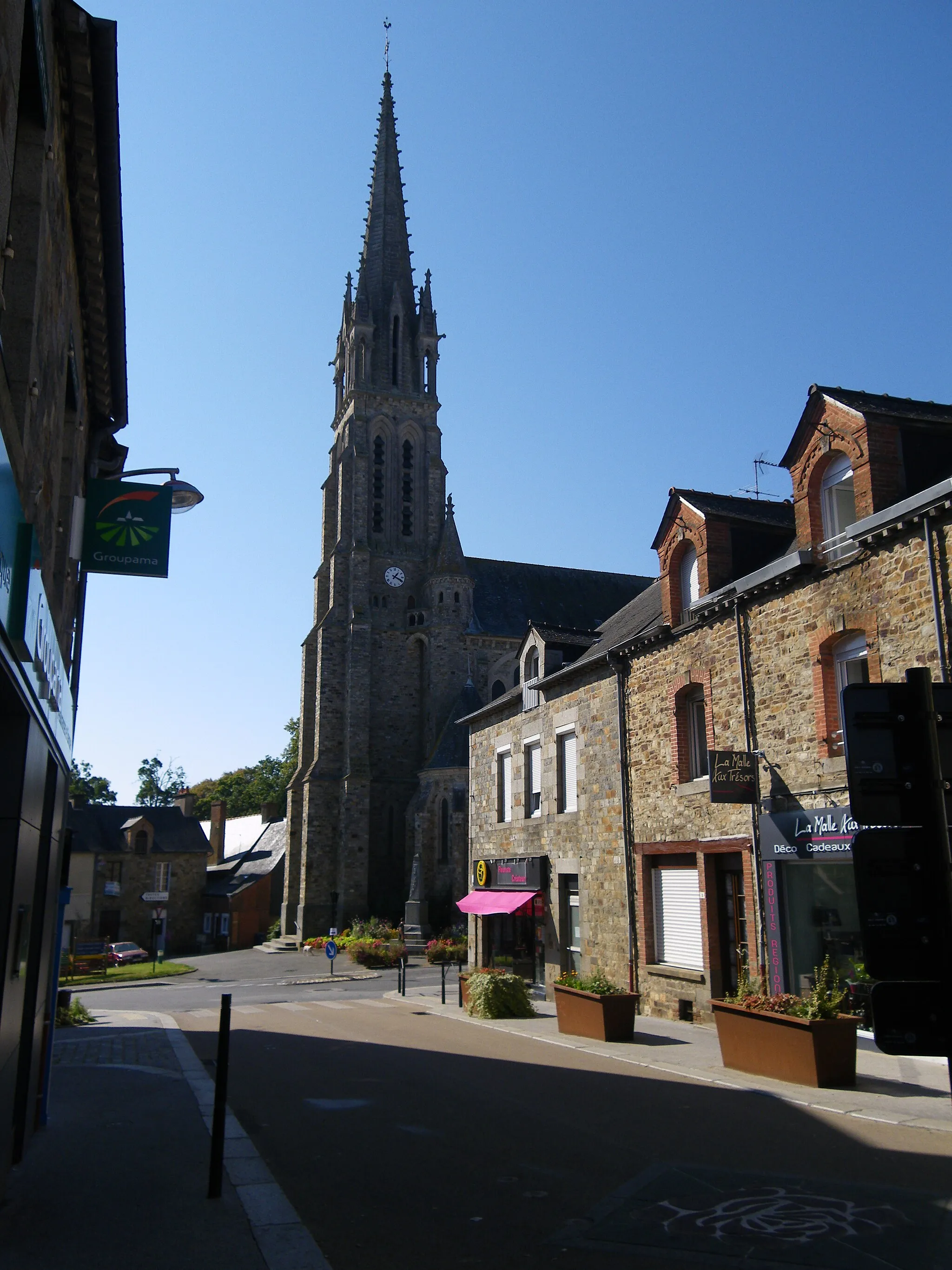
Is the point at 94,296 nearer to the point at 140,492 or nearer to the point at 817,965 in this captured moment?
the point at 140,492

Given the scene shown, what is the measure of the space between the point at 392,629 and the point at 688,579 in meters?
35.1

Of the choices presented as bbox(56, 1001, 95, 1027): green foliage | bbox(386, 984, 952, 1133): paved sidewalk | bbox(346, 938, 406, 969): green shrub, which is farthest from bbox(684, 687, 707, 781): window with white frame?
bbox(346, 938, 406, 969): green shrub

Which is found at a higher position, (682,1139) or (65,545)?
(65,545)

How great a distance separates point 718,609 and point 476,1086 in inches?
303

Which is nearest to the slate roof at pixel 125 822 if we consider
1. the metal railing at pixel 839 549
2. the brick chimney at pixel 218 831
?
the brick chimney at pixel 218 831

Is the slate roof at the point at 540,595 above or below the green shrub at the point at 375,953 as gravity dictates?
above

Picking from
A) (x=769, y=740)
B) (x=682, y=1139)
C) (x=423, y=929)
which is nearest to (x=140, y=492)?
(x=682, y=1139)

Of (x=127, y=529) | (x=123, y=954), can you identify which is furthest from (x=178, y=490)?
(x=123, y=954)

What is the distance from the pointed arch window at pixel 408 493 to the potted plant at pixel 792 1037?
43827 millimetres

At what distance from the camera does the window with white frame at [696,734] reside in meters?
15.6

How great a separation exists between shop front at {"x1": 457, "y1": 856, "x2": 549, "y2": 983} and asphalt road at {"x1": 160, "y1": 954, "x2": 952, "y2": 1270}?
8.02 meters

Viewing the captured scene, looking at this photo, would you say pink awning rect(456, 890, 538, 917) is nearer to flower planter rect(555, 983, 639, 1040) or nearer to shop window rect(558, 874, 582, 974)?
shop window rect(558, 874, 582, 974)

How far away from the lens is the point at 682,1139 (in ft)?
26.0

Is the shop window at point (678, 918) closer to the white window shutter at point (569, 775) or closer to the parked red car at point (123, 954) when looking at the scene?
the white window shutter at point (569, 775)
